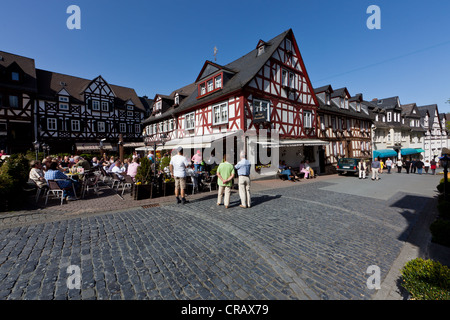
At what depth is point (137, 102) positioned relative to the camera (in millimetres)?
32719

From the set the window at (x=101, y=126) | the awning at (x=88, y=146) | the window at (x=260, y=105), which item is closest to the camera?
the window at (x=260, y=105)

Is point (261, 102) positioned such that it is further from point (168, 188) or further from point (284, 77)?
point (168, 188)

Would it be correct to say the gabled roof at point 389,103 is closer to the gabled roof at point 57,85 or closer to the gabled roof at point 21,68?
the gabled roof at point 57,85

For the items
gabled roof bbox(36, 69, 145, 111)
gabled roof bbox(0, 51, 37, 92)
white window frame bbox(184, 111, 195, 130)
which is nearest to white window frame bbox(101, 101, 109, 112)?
gabled roof bbox(36, 69, 145, 111)

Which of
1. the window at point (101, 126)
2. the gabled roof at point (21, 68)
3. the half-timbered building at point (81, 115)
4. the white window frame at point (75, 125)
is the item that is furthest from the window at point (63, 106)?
the window at point (101, 126)

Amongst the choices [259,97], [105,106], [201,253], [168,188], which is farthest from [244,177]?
[105,106]

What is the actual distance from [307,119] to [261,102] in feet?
20.6

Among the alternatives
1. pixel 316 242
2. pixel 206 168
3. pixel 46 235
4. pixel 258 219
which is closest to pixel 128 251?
pixel 46 235

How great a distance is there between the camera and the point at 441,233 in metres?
4.01

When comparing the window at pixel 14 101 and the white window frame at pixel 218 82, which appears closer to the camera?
the white window frame at pixel 218 82

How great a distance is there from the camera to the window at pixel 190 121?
17881mm

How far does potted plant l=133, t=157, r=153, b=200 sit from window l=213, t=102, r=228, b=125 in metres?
7.72

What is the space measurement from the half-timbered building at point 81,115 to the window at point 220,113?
1380 centimetres

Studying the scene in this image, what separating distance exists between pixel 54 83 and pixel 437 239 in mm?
36441
